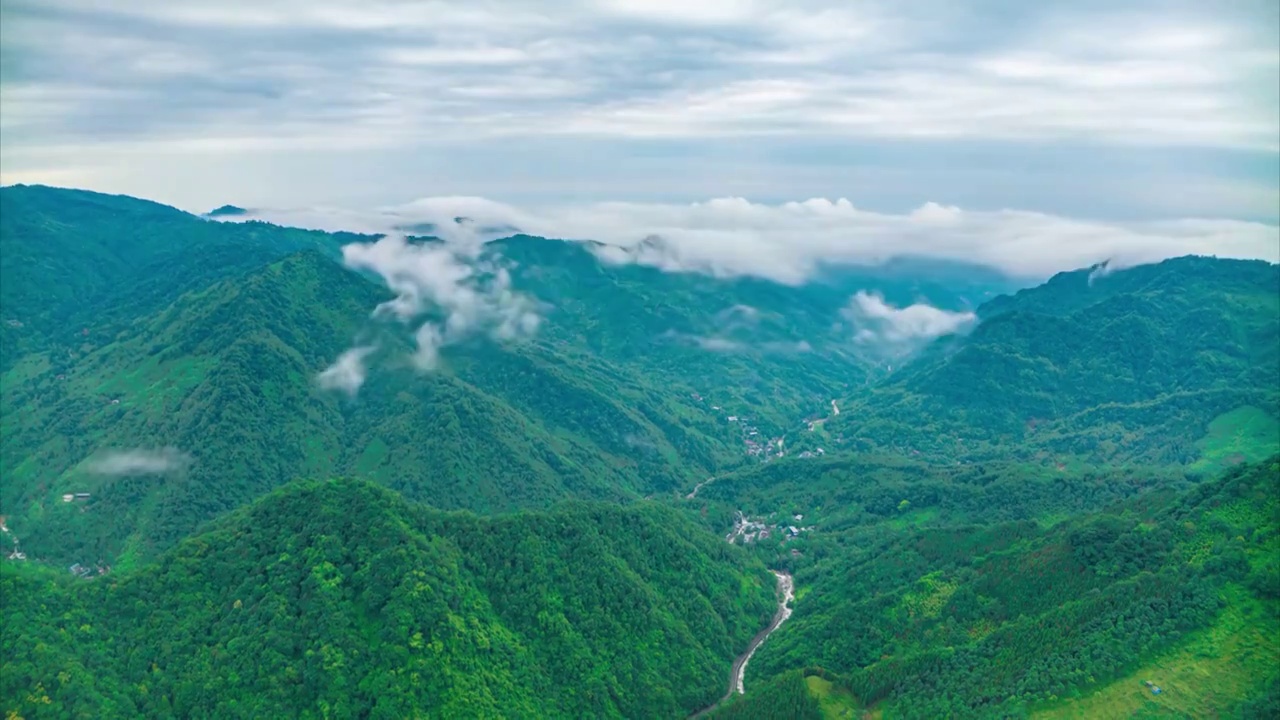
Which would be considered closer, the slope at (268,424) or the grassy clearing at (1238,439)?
the slope at (268,424)

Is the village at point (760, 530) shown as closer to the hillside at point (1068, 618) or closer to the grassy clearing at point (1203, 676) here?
the hillside at point (1068, 618)

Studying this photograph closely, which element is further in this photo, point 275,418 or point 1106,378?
point 1106,378

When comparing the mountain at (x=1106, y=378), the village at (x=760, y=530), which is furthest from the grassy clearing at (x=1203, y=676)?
the mountain at (x=1106, y=378)

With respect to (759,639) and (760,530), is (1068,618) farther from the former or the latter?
(760,530)

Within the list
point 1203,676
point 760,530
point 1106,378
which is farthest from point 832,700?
point 1106,378

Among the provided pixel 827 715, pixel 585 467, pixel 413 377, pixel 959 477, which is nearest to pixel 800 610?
pixel 827 715

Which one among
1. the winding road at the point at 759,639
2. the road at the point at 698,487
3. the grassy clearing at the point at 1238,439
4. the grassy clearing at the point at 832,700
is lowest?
the winding road at the point at 759,639
